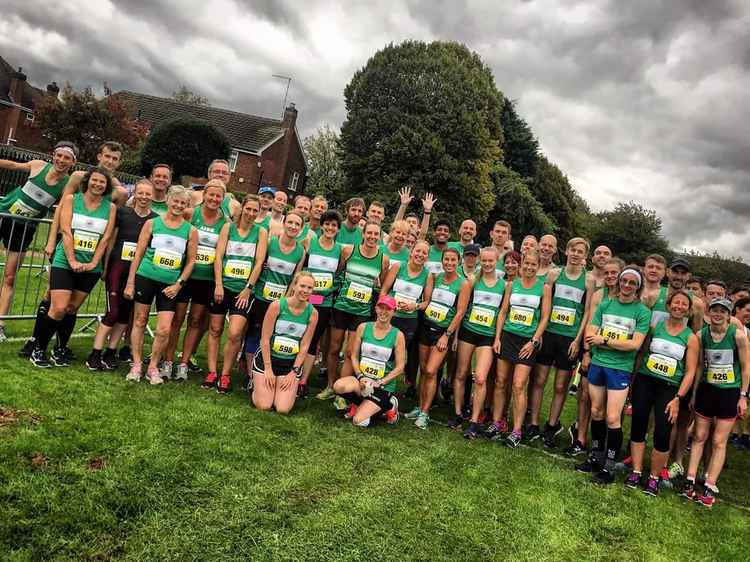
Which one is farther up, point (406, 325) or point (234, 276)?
point (234, 276)

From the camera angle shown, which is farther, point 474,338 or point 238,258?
point 474,338

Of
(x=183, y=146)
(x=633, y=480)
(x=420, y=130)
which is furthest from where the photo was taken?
(x=420, y=130)

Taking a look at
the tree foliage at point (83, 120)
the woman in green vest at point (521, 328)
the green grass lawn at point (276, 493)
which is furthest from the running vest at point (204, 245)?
the tree foliage at point (83, 120)

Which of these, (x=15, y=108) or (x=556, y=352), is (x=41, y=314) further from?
(x=15, y=108)

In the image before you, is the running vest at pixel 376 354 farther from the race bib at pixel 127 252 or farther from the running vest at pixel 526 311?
the race bib at pixel 127 252

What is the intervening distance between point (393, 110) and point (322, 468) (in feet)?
91.2

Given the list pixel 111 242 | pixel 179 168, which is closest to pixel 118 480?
pixel 111 242

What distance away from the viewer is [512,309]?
18.5 ft

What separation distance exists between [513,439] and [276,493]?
9.68 feet

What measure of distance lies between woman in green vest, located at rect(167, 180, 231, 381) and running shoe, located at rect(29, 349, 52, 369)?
1.08 metres

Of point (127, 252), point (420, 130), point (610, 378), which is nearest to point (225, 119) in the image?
point (420, 130)

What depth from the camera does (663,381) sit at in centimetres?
495

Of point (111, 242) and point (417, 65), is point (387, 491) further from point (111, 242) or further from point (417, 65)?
point (417, 65)

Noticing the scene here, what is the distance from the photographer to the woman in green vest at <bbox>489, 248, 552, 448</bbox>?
5539 mm
